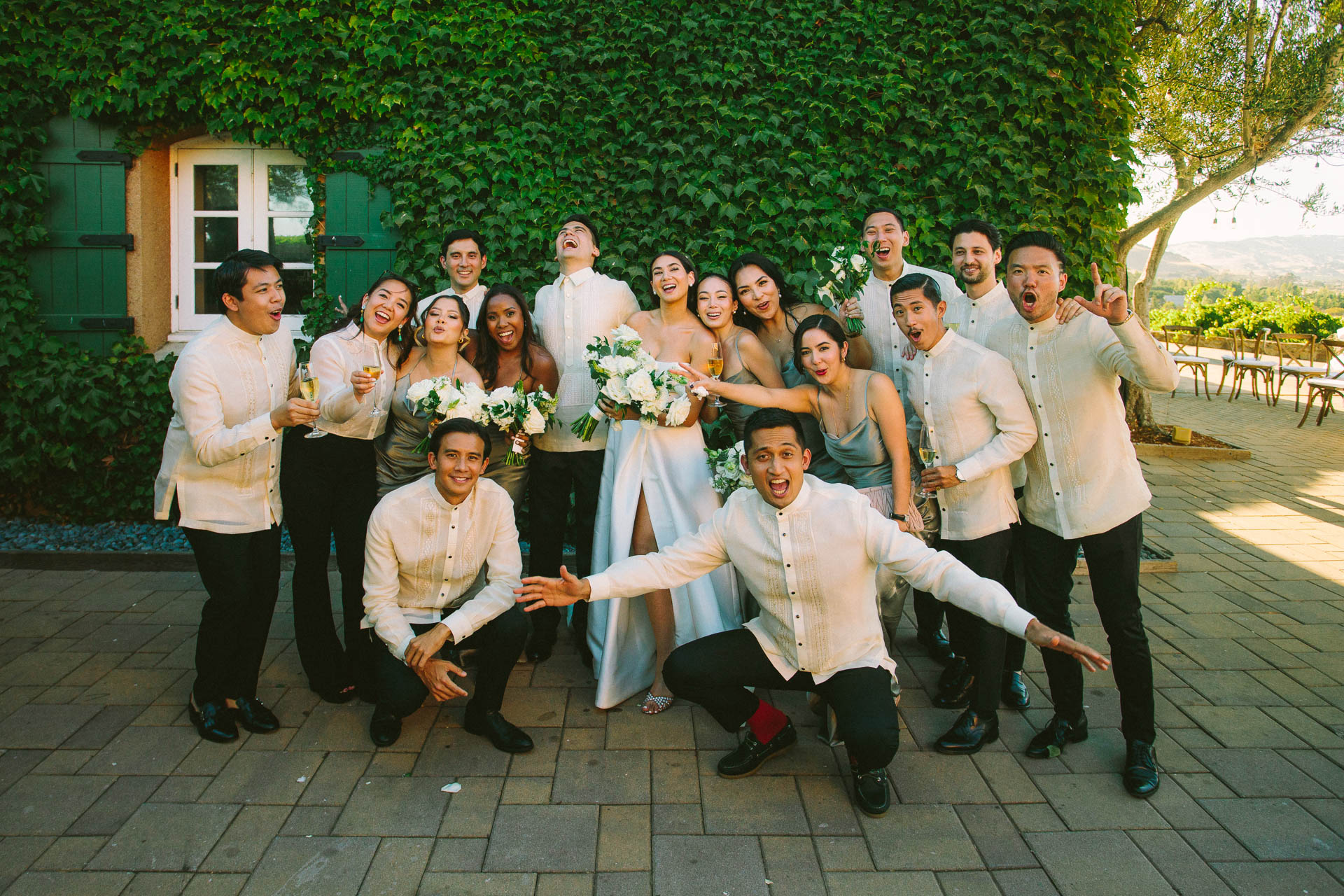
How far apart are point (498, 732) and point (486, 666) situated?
0.95 ft


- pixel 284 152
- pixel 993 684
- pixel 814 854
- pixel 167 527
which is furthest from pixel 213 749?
pixel 284 152

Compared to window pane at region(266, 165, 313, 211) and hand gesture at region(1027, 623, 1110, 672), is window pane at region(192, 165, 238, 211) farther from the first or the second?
hand gesture at region(1027, 623, 1110, 672)

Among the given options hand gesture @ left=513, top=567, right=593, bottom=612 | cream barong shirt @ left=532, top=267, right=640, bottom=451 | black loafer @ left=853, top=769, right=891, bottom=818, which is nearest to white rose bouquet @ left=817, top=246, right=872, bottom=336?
cream barong shirt @ left=532, top=267, right=640, bottom=451

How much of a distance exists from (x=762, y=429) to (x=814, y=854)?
1558 millimetres

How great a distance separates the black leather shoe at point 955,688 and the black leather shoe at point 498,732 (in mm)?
2023

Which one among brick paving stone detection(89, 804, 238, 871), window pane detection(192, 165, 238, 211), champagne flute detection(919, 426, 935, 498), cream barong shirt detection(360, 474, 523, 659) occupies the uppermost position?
window pane detection(192, 165, 238, 211)

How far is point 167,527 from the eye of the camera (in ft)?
22.0

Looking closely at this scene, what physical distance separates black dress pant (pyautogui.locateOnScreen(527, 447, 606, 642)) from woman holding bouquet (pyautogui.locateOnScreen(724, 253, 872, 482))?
1.11 meters

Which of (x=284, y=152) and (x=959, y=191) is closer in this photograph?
(x=959, y=191)

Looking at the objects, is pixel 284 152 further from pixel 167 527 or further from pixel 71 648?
pixel 71 648

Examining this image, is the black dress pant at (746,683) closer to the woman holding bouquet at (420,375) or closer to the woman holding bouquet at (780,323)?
the woman holding bouquet at (780,323)

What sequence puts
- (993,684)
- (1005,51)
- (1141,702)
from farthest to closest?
(1005,51), (993,684), (1141,702)

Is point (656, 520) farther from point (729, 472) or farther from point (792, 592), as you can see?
point (792, 592)

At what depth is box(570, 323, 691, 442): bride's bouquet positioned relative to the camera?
379cm
